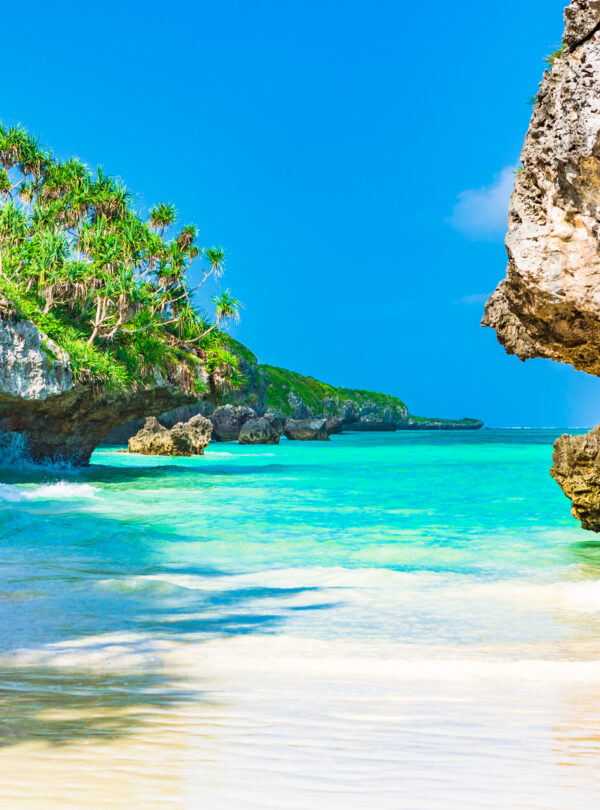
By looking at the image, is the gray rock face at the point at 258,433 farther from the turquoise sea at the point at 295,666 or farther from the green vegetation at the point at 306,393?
the turquoise sea at the point at 295,666

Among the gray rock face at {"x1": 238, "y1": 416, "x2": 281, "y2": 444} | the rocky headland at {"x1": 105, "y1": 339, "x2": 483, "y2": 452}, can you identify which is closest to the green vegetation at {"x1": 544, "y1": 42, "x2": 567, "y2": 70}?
the rocky headland at {"x1": 105, "y1": 339, "x2": 483, "y2": 452}

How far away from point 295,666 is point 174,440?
33.7 m

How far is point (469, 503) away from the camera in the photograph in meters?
19.3

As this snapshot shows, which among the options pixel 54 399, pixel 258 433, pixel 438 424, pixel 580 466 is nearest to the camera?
pixel 580 466

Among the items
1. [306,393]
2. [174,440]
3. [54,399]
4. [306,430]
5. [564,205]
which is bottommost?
[174,440]

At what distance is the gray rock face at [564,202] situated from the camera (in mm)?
7098

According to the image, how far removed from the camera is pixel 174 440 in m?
38.1

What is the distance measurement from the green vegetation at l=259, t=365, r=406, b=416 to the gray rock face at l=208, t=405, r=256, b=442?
79.3 feet

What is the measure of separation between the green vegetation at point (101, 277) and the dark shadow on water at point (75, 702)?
17.9 m

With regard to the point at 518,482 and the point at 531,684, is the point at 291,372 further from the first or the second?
the point at 531,684

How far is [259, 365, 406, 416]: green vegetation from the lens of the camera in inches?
4082

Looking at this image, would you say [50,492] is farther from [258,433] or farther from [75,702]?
[258,433]

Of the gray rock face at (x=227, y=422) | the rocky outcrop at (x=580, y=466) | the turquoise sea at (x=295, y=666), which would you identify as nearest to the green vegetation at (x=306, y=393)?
the gray rock face at (x=227, y=422)

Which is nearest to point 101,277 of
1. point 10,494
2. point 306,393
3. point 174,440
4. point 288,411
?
point 10,494
